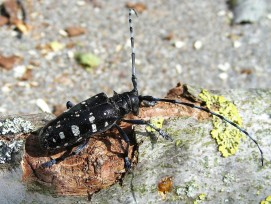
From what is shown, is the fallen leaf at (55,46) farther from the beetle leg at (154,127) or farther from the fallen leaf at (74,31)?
the beetle leg at (154,127)

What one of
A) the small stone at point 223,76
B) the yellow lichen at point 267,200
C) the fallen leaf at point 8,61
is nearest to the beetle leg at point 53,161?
the yellow lichen at point 267,200

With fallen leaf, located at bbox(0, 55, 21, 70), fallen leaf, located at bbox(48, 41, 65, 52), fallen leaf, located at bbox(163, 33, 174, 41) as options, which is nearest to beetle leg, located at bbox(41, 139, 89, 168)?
fallen leaf, located at bbox(0, 55, 21, 70)

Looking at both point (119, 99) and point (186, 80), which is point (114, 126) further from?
point (186, 80)

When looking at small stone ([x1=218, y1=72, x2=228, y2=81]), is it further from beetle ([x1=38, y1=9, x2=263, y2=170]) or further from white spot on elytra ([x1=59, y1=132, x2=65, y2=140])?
white spot on elytra ([x1=59, y1=132, x2=65, y2=140])

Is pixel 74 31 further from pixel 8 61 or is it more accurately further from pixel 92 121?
pixel 92 121

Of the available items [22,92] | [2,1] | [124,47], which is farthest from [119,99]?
[2,1]
